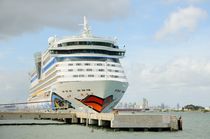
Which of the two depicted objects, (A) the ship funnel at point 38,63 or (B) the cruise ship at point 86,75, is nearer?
(B) the cruise ship at point 86,75

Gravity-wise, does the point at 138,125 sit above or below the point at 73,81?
below

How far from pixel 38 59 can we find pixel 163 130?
60219 mm

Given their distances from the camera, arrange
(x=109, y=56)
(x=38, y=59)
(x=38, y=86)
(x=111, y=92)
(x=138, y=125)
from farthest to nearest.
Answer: (x=38, y=59), (x=38, y=86), (x=109, y=56), (x=111, y=92), (x=138, y=125)

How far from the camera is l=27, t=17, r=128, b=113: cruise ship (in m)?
68.3

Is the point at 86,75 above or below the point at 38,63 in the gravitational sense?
below

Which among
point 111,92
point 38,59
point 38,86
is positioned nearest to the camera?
point 111,92

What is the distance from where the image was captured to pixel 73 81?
69.3 metres

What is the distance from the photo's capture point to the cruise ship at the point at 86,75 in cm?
6831

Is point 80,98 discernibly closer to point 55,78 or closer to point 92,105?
point 92,105

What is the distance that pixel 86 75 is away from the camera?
69750 millimetres

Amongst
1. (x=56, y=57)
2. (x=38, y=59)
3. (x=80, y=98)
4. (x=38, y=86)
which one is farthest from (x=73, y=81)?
(x=38, y=59)

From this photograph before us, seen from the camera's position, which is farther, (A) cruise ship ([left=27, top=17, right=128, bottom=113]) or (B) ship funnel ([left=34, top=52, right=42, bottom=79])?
(B) ship funnel ([left=34, top=52, right=42, bottom=79])

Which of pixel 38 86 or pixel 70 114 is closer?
pixel 70 114

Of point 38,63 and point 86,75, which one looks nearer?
point 86,75
